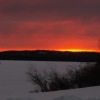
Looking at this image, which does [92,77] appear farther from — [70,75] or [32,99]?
[32,99]

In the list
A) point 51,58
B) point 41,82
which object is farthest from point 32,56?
point 41,82

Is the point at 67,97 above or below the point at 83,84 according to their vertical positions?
above

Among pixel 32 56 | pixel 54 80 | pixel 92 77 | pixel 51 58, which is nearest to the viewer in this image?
pixel 92 77

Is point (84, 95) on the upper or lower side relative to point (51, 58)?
upper

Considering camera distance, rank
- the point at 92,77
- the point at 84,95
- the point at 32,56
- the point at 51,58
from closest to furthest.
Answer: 1. the point at 84,95
2. the point at 92,77
3. the point at 51,58
4. the point at 32,56

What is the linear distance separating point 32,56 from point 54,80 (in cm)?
5318

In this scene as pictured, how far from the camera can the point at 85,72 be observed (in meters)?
27.7

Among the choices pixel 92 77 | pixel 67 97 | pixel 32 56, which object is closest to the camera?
pixel 67 97

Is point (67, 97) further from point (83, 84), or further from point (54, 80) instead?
point (54, 80)

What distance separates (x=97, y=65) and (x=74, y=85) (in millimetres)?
1969

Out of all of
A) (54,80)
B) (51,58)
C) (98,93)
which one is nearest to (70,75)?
(54,80)

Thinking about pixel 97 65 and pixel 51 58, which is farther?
pixel 51 58

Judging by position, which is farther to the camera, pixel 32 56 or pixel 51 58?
pixel 32 56

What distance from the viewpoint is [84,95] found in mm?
12656
